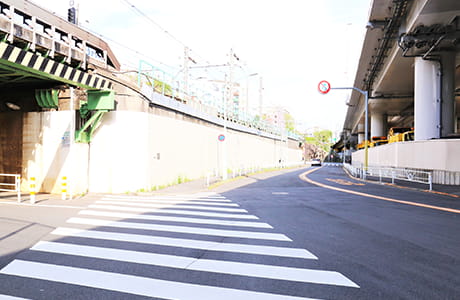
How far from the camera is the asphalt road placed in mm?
4148

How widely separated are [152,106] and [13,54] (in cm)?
814

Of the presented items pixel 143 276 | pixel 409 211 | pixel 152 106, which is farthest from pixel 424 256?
pixel 152 106

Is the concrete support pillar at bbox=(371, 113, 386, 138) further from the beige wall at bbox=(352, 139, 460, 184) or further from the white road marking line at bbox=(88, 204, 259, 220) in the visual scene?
the white road marking line at bbox=(88, 204, 259, 220)

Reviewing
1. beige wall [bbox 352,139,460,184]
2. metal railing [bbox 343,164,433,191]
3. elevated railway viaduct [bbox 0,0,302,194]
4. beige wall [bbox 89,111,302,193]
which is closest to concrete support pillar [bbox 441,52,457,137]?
beige wall [bbox 352,139,460,184]

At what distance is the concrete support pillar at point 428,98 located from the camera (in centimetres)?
2141

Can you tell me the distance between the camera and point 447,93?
21.4 meters

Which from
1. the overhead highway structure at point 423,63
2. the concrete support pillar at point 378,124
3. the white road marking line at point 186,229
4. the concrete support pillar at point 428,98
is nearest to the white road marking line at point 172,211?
the white road marking line at point 186,229

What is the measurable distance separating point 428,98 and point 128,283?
77.3 ft

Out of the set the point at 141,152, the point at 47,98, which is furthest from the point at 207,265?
the point at 47,98

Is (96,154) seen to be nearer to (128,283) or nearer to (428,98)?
(128,283)

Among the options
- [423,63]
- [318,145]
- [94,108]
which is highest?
[423,63]

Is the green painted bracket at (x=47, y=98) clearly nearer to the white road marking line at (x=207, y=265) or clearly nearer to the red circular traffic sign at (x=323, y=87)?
the white road marking line at (x=207, y=265)

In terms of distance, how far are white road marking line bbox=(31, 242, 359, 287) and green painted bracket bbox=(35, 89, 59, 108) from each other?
37.9ft

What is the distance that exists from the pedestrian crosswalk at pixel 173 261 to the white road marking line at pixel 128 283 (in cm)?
1
